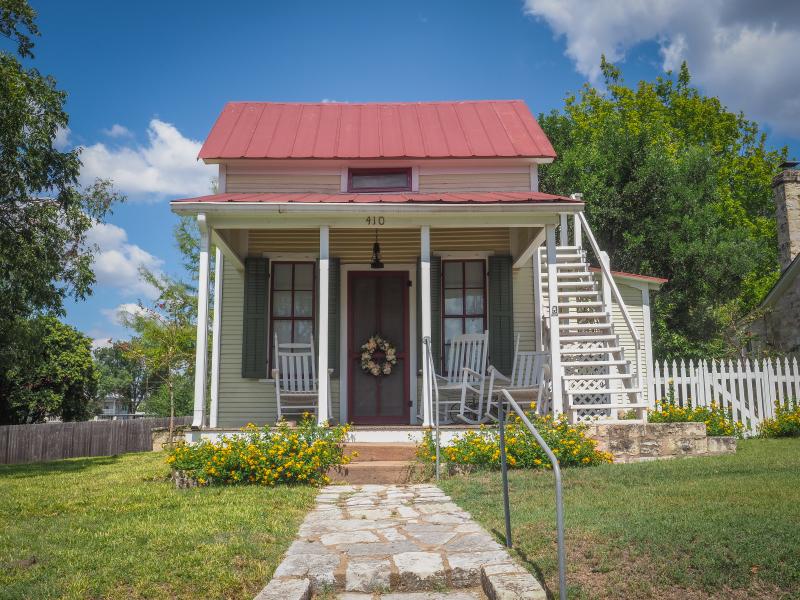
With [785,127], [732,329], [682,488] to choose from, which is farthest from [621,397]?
[785,127]

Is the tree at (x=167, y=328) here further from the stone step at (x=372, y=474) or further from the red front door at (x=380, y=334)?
the stone step at (x=372, y=474)

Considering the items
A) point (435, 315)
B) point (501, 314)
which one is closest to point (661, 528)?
point (501, 314)

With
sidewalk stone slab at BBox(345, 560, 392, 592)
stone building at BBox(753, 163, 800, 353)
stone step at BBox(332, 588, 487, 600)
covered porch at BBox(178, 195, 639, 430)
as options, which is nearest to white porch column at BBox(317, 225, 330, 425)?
covered porch at BBox(178, 195, 639, 430)

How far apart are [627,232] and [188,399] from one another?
1464 cm

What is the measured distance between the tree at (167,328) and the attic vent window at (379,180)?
12031 millimetres

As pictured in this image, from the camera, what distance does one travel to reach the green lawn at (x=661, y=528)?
316 cm

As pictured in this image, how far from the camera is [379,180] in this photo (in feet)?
31.6

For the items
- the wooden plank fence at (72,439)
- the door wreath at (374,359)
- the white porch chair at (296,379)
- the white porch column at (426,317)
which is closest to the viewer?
the white porch column at (426,317)

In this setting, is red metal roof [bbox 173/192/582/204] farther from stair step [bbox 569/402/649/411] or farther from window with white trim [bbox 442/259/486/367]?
stair step [bbox 569/402/649/411]

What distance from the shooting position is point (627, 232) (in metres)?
15.4

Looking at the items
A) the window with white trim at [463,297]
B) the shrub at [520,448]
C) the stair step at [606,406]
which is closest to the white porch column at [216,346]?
the window with white trim at [463,297]

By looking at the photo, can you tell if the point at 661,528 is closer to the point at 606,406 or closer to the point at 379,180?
the point at 606,406

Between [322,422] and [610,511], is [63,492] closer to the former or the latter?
[322,422]

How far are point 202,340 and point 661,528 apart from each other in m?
4.95
